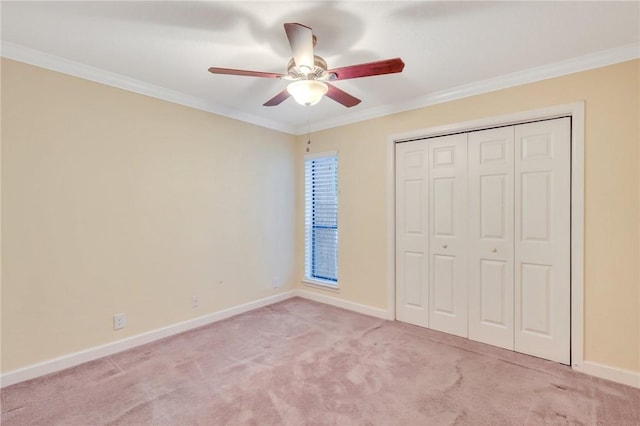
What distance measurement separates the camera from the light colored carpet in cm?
194

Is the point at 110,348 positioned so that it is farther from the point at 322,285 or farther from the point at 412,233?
the point at 412,233

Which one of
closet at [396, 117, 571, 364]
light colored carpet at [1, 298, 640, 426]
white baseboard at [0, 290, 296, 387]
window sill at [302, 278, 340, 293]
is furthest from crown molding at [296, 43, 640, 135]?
white baseboard at [0, 290, 296, 387]

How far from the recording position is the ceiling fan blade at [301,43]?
5.26 feet

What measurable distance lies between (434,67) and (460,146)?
0.88m

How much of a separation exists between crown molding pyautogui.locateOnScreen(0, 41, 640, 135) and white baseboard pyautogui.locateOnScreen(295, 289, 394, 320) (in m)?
2.32

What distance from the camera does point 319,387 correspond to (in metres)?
2.24

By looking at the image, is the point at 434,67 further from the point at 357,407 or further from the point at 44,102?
the point at 44,102

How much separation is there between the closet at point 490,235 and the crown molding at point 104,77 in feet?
7.41

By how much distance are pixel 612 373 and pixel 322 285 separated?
9.60ft

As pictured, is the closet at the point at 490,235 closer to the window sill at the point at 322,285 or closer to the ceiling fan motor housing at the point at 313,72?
the window sill at the point at 322,285

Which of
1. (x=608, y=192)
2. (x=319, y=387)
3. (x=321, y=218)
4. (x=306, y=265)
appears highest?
(x=608, y=192)

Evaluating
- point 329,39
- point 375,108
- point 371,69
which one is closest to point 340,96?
point 329,39

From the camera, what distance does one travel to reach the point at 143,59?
2463 mm

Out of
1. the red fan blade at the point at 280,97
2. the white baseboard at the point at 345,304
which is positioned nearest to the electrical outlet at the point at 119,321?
the white baseboard at the point at 345,304
